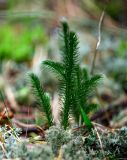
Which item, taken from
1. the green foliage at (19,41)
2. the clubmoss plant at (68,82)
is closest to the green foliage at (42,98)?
the clubmoss plant at (68,82)

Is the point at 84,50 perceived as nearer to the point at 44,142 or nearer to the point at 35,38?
the point at 35,38

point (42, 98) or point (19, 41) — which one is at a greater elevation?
point (19, 41)

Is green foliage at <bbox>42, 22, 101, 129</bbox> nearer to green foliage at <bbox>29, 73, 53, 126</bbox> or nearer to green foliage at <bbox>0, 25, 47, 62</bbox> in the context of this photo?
green foliage at <bbox>29, 73, 53, 126</bbox>

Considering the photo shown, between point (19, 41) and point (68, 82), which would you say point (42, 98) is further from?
point (19, 41)

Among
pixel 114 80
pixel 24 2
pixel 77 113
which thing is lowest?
pixel 77 113

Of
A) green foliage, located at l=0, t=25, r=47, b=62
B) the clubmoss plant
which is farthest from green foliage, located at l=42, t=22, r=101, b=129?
green foliage, located at l=0, t=25, r=47, b=62

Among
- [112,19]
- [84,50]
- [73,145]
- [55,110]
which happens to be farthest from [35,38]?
[73,145]

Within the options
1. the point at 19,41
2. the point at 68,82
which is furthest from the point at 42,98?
the point at 19,41

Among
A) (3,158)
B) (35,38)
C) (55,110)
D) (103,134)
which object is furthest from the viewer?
(35,38)
